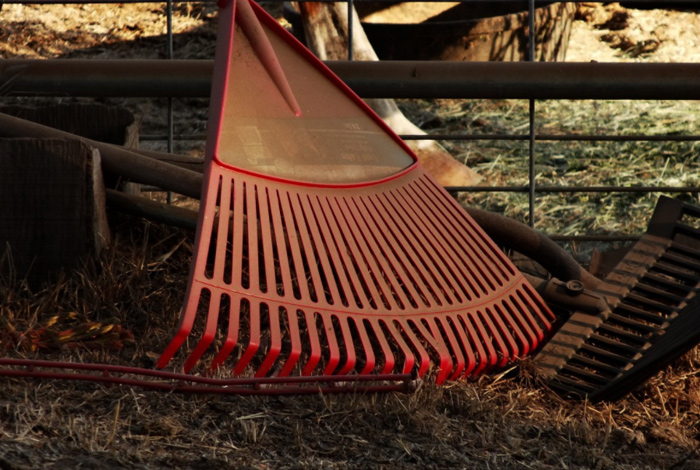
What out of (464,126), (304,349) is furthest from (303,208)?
(464,126)

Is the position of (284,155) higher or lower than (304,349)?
higher

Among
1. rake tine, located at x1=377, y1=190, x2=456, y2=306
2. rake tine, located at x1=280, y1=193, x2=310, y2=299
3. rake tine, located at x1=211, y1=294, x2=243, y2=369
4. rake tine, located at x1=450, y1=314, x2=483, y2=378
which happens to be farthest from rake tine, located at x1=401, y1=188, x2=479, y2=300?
rake tine, located at x1=211, y1=294, x2=243, y2=369

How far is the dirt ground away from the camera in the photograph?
1.86 meters

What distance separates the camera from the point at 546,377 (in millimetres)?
2570

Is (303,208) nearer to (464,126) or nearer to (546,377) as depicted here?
(546,377)

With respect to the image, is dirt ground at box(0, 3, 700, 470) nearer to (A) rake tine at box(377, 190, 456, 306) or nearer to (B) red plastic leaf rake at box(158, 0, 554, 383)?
(B) red plastic leaf rake at box(158, 0, 554, 383)

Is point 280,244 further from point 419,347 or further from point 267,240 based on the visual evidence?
point 419,347

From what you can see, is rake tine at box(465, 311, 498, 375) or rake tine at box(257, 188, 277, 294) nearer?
rake tine at box(257, 188, 277, 294)

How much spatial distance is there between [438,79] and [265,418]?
187 cm

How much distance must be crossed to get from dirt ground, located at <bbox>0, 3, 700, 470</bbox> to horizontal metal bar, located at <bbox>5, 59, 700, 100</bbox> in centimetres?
77

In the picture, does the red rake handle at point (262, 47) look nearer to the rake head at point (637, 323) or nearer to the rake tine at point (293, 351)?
the rake tine at point (293, 351)

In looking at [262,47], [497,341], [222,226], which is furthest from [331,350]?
[262,47]

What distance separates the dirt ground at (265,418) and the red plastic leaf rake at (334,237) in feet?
0.38

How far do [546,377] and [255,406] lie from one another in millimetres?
819
